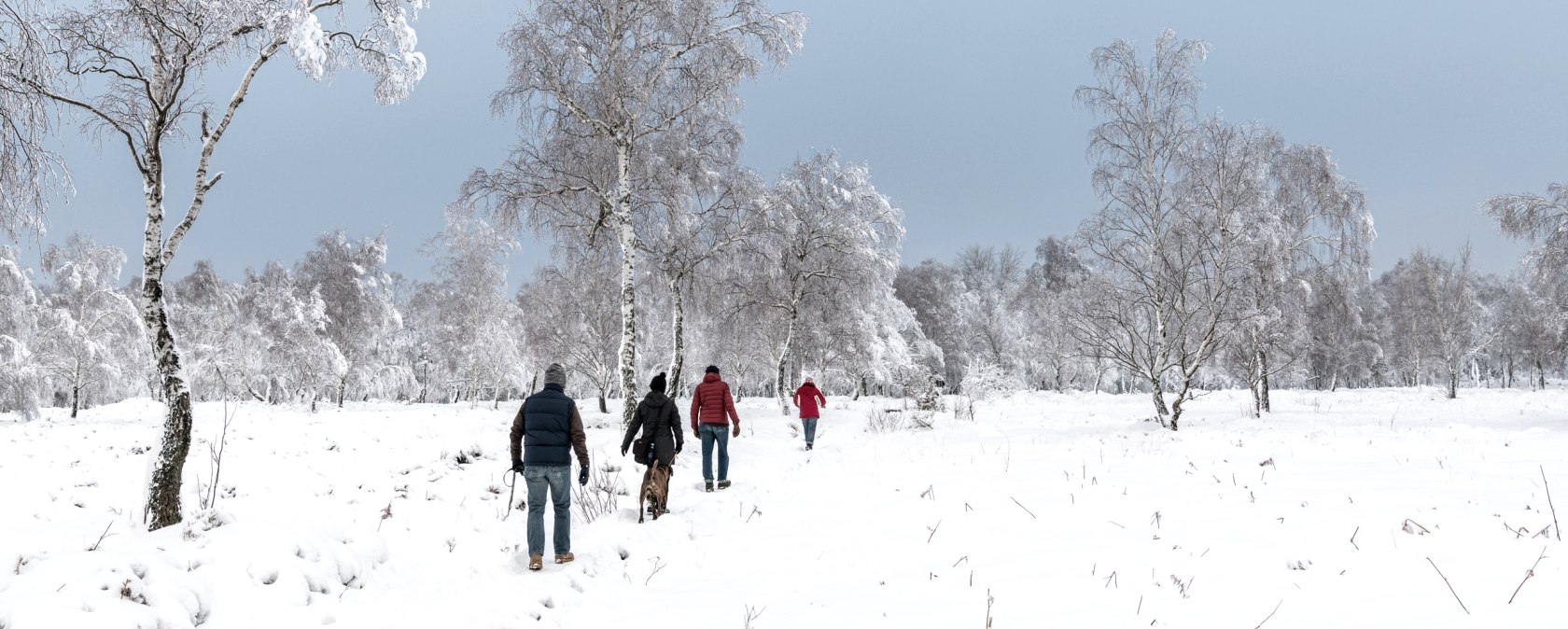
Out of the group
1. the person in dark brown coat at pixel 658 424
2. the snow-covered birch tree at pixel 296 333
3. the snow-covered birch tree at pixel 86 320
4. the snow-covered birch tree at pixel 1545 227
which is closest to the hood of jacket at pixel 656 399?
the person in dark brown coat at pixel 658 424

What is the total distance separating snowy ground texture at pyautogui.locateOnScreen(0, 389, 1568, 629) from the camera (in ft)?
12.7

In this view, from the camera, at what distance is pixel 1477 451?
31.9 ft

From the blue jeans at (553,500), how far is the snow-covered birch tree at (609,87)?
7.81 metres

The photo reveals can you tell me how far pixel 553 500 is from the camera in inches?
227

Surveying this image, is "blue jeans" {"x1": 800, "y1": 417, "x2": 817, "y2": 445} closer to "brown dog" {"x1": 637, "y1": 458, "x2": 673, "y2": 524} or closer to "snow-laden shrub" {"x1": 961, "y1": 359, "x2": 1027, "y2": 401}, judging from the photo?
"brown dog" {"x1": 637, "y1": 458, "x2": 673, "y2": 524}

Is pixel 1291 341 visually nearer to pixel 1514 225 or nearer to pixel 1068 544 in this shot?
pixel 1514 225

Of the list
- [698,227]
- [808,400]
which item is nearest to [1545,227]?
[808,400]

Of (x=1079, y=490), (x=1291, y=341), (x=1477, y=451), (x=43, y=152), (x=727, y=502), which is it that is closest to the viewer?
(x=43, y=152)

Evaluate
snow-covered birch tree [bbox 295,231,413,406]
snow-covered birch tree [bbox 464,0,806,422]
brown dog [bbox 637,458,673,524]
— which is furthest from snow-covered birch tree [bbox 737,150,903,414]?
snow-covered birch tree [bbox 295,231,413,406]

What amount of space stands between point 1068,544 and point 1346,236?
24.6 metres

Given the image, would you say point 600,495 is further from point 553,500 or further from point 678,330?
point 678,330

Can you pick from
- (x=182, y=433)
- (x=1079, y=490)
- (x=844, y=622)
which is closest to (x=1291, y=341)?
(x=1079, y=490)

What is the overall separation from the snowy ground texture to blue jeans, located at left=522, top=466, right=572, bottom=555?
0.26 meters

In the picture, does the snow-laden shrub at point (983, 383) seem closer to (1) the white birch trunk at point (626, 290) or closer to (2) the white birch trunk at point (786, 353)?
(2) the white birch trunk at point (786, 353)
